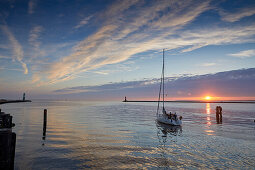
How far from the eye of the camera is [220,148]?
55.0 feet

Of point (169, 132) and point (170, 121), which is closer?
point (169, 132)

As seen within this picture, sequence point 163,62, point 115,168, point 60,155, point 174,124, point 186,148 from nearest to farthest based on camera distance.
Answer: point 115,168 → point 60,155 → point 186,148 → point 174,124 → point 163,62

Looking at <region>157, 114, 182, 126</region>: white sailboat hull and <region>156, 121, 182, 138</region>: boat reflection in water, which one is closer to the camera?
<region>156, 121, 182, 138</region>: boat reflection in water

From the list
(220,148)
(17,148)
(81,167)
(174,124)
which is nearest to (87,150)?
(81,167)

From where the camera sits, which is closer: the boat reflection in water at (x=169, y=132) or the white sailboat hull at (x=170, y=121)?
the boat reflection in water at (x=169, y=132)

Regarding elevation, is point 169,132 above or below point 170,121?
below

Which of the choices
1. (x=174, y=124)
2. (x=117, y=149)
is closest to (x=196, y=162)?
(x=117, y=149)

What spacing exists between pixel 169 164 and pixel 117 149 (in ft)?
17.5

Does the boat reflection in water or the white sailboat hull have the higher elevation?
the white sailboat hull

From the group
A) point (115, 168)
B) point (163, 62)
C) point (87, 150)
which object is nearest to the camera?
point (115, 168)

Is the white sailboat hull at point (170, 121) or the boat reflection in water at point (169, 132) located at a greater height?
the white sailboat hull at point (170, 121)

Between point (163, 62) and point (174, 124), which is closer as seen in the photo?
point (174, 124)

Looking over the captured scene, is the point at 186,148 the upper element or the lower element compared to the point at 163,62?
lower

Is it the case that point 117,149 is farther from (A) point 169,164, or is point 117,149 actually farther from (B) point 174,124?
(B) point 174,124
